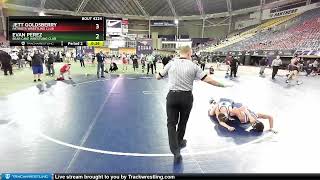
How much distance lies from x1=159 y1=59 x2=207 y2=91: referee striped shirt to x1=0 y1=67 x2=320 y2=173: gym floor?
133 centimetres

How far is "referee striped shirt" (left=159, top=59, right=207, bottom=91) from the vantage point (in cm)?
548

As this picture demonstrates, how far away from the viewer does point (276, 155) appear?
5.84 metres

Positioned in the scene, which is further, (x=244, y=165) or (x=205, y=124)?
(x=205, y=124)

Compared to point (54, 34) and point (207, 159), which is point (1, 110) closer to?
point (54, 34)

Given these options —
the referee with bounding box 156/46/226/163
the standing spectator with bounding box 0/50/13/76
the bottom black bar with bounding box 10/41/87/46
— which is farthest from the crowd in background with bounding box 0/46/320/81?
the referee with bounding box 156/46/226/163

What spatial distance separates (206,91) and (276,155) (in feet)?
31.4

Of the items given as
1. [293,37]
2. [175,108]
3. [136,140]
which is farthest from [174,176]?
[293,37]

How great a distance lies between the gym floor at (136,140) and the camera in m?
5.29

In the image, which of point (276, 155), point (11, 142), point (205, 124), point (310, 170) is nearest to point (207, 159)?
point (276, 155)

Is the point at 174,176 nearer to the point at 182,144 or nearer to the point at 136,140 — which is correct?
the point at 182,144

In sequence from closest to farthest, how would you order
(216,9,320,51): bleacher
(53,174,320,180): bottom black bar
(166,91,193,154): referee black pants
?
(53,174,320,180): bottom black bar < (166,91,193,154): referee black pants < (216,9,320,51): bleacher

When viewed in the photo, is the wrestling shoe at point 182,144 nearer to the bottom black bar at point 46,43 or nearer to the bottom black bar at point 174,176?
the bottom black bar at point 174,176
